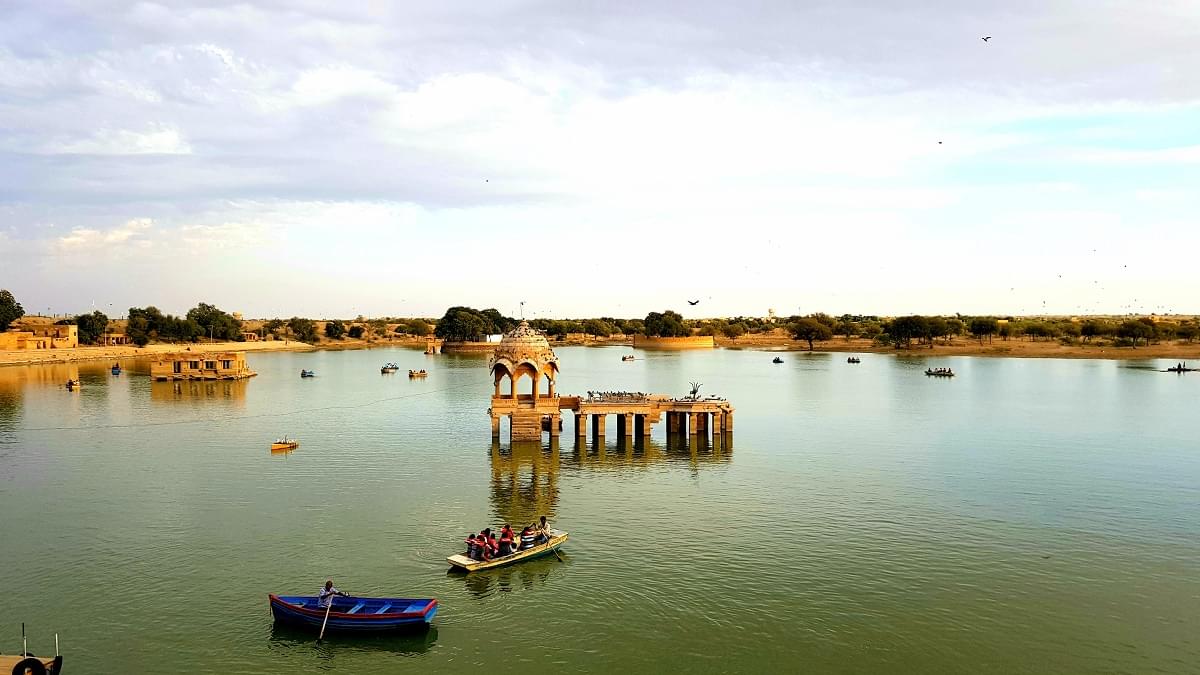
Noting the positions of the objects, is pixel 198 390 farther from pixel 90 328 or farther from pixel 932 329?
pixel 932 329

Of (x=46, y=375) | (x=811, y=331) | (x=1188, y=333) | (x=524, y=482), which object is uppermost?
(x=811, y=331)

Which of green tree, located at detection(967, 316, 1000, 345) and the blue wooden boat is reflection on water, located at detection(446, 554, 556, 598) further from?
green tree, located at detection(967, 316, 1000, 345)

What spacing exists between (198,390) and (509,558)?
82.0 meters

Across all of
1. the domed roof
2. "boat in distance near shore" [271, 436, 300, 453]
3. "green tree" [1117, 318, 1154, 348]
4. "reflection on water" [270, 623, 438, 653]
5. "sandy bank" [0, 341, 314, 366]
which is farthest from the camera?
"green tree" [1117, 318, 1154, 348]

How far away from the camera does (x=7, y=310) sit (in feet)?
529

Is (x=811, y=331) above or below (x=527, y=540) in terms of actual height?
above

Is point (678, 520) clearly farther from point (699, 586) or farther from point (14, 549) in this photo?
point (14, 549)

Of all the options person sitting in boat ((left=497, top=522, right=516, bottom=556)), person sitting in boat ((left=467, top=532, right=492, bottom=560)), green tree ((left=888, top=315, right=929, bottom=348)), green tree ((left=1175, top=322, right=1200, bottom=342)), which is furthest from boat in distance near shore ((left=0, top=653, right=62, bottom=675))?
green tree ((left=1175, top=322, right=1200, bottom=342))

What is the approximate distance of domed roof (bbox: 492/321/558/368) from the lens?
2197 inches

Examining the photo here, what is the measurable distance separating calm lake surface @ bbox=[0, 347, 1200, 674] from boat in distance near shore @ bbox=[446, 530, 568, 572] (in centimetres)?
50

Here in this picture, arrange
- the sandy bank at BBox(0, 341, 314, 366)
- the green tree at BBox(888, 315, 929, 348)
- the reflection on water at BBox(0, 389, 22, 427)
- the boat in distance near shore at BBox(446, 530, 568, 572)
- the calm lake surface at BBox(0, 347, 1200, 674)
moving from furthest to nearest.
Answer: the green tree at BBox(888, 315, 929, 348), the sandy bank at BBox(0, 341, 314, 366), the reflection on water at BBox(0, 389, 22, 427), the boat in distance near shore at BBox(446, 530, 568, 572), the calm lake surface at BBox(0, 347, 1200, 674)

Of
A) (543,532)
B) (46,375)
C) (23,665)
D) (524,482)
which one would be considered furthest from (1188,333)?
(46,375)

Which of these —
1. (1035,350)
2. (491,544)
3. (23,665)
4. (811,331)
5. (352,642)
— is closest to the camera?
(23,665)

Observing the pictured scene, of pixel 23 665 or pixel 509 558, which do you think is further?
pixel 509 558
